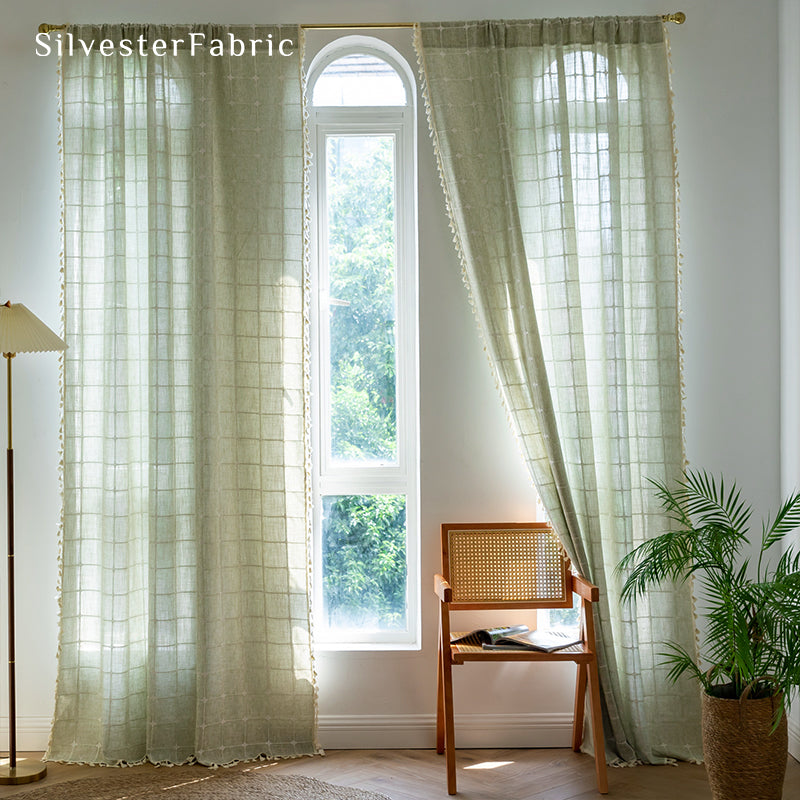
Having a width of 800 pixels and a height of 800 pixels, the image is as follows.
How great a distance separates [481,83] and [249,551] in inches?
75.3

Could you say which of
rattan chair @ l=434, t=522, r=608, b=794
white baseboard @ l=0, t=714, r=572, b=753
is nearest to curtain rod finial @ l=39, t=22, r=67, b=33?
rattan chair @ l=434, t=522, r=608, b=794

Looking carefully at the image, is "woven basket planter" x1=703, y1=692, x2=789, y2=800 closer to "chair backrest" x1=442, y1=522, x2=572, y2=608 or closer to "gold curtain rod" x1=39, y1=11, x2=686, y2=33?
"chair backrest" x1=442, y1=522, x2=572, y2=608

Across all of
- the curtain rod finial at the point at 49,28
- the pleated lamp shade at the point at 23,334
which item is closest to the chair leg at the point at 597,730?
the pleated lamp shade at the point at 23,334

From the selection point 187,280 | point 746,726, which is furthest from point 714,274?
point 187,280

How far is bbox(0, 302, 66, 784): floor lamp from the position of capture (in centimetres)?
292

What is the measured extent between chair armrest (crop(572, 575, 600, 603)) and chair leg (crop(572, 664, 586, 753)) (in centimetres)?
31

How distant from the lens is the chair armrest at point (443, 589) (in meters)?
2.95

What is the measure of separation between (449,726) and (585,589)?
2.11 ft

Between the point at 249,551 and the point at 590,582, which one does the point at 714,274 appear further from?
the point at 249,551

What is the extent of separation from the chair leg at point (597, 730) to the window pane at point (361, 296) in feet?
3.63

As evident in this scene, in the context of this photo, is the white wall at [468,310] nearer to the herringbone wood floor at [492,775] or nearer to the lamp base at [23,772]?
the herringbone wood floor at [492,775]

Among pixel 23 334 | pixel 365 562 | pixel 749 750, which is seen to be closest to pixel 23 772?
pixel 365 562

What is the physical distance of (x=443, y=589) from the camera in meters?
2.96

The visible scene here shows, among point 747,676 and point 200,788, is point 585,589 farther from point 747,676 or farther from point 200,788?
point 200,788
